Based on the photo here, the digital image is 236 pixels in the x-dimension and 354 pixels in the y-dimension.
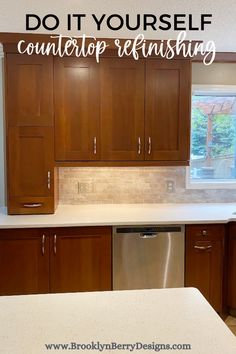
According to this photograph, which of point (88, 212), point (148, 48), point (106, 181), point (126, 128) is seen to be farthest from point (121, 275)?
point (148, 48)

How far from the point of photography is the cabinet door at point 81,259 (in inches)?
113

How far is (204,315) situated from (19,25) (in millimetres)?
2432

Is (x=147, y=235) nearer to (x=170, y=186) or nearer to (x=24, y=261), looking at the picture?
(x=170, y=186)

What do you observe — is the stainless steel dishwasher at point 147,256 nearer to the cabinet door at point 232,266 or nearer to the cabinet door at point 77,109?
the cabinet door at point 232,266

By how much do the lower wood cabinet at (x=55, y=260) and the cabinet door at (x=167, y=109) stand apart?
0.93 m

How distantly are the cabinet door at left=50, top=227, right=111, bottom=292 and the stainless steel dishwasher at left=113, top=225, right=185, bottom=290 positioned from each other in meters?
0.09

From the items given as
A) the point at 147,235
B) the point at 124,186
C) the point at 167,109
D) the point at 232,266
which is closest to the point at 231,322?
the point at 232,266

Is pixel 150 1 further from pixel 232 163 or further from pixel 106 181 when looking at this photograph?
pixel 232 163

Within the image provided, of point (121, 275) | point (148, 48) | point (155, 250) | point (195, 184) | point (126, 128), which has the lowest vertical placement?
point (121, 275)

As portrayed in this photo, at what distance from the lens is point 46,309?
1.28 m

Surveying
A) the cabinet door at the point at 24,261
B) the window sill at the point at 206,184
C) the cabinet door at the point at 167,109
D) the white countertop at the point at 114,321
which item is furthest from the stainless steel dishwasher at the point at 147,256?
the white countertop at the point at 114,321

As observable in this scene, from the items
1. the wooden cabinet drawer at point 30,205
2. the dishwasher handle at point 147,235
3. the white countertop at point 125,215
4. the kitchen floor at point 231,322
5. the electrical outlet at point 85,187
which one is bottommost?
the kitchen floor at point 231,322

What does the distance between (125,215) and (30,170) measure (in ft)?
3.05

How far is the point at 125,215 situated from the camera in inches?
122
